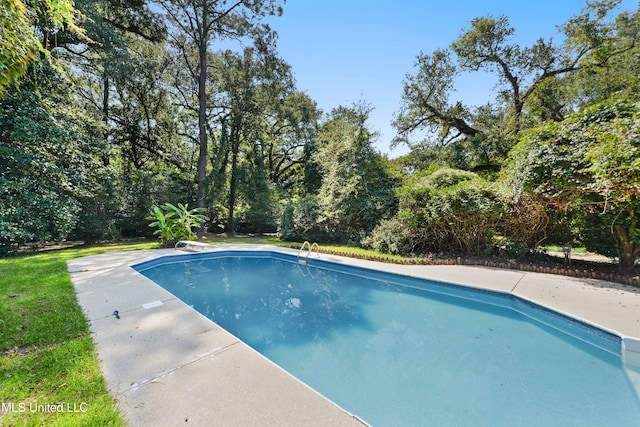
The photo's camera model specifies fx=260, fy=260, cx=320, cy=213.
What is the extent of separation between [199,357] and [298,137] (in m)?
17.9

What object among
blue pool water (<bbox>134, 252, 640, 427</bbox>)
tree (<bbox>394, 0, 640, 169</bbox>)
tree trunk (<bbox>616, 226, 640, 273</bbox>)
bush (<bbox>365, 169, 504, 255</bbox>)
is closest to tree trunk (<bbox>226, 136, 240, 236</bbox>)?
bush (<bbox>365, 169, 504, 255</bbox>)

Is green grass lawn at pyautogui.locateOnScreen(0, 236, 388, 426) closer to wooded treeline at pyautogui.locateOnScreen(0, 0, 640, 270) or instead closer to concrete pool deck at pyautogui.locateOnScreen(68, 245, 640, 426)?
concrete pool deck at pyautogui.locateOnScreen(68, 245, 640, 426)

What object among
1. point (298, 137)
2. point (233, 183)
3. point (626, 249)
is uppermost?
point (298, 137)

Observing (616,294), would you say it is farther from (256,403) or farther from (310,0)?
(310,0)

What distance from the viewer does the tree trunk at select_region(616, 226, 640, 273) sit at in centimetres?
583

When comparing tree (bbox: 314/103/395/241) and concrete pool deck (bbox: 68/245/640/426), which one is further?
tree (bbox: 314/103/395/241)

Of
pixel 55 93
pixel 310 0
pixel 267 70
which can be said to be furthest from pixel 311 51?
pixel 55 93

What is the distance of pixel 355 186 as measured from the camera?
11117mm

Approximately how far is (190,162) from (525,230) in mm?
19159

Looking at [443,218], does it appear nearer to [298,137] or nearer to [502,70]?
[502,70]

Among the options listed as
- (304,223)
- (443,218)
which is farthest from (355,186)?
(443,218)

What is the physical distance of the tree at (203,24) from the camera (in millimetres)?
13773

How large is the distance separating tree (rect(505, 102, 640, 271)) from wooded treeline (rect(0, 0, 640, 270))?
38mm

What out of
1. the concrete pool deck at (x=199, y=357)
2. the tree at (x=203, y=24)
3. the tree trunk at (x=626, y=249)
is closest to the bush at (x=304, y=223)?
the tree at (x=203, y=24)
